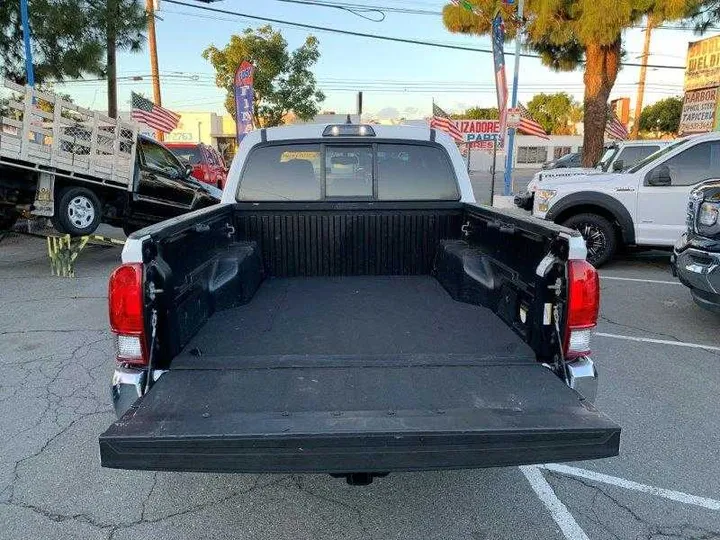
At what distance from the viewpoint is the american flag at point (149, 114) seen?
711 inches

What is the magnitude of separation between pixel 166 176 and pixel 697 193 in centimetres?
881

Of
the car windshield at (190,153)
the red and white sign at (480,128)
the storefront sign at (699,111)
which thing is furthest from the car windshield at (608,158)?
the red and white sign at (480,128)

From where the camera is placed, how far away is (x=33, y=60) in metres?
11.3

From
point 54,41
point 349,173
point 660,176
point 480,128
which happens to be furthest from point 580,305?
point 480,128

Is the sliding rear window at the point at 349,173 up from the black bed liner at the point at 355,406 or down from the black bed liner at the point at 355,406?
up

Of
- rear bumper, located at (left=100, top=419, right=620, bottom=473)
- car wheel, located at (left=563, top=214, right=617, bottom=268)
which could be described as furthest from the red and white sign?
rear bumper, located at (left=100, top=419, right=620, bottom=473)

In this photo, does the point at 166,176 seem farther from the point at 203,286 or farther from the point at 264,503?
the point at 264,503

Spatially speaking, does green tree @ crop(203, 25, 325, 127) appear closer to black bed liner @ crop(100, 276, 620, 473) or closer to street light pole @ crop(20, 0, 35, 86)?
street light pole @ crop(20, 0, 35, 86)

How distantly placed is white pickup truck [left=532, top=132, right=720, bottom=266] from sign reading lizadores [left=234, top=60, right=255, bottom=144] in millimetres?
12452

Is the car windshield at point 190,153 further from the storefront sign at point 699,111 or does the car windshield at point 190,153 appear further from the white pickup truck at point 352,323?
the storefront sign at point 699,111

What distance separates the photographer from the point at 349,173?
4.40 meters

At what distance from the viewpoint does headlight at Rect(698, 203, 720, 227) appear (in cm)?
506

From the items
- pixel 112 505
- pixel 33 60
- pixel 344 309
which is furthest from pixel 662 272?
pixel 33 60

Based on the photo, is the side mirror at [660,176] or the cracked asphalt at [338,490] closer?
the cracked asphalt at [338,490]
